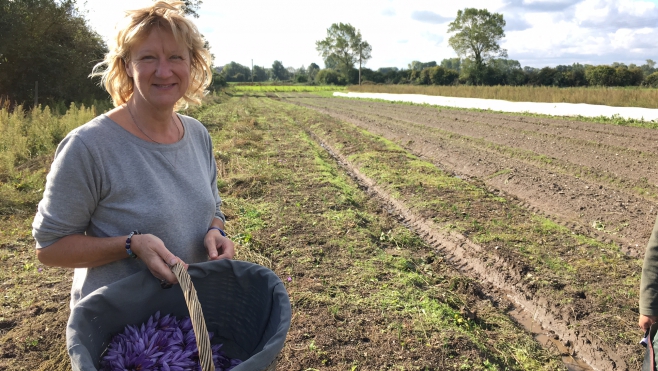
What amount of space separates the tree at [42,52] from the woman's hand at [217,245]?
556 inches

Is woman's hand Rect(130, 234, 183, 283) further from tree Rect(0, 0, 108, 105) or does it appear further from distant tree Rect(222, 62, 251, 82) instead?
distant tree Rect(222, 62, 251, 82)

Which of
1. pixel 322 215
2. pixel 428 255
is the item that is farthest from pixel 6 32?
pixel 428 255

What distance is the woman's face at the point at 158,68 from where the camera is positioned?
1660 millimetres

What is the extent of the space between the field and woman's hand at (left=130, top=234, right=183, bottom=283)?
1741mm

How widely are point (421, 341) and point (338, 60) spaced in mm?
88908

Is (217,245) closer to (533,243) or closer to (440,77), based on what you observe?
(533,243)

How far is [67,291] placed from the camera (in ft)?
13.1

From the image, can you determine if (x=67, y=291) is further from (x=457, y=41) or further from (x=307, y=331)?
(x=457, y=41)

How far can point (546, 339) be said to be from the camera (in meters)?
3.55

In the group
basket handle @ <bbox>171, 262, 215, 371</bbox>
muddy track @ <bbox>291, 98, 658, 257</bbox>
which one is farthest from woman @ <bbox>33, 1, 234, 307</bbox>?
muddy track @ <bbox>291, 98, 658, 257</bbox>

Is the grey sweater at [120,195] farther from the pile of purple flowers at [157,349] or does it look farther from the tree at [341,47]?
the tree at [341,47]

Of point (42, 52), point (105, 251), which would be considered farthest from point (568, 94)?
point (105, 251)

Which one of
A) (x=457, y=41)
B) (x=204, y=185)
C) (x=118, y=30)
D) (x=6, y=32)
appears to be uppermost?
(x=457, y=41)

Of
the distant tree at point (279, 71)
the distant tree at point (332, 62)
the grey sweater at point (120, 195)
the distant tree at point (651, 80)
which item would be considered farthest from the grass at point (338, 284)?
the distant tree at point (279, 71)
